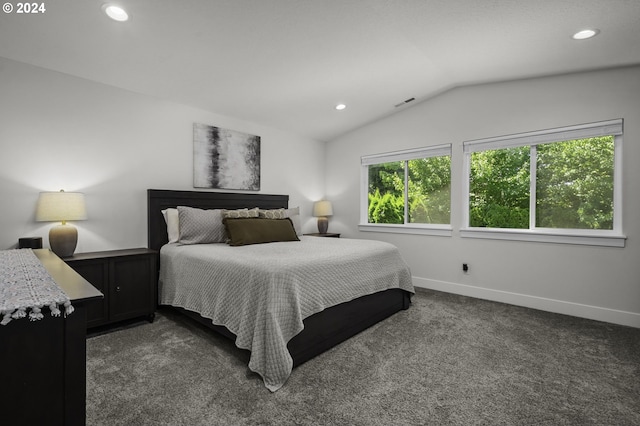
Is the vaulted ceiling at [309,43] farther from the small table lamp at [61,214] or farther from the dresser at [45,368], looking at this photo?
the dresser at [45,368]

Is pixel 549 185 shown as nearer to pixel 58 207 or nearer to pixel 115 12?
pixel 115 12

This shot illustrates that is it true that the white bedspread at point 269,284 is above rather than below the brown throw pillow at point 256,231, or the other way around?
below

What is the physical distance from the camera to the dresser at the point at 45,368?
880 mm

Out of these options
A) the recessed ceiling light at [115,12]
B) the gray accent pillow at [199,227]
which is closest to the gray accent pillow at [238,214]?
the gray accent pillow at [199,227]

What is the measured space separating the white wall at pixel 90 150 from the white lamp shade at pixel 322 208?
6.09 feet

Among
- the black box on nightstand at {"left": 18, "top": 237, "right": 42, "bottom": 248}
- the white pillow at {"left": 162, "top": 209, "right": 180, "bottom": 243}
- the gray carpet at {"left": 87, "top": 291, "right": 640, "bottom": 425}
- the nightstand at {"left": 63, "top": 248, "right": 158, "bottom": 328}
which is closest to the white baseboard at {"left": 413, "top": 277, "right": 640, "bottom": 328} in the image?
the gray carpet at {"left": 87, "top": 291, "right": 640, "bottom": 425}

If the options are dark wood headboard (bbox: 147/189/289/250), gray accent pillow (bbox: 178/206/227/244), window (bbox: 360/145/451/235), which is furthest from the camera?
window (bbox: 360/145/451/235)

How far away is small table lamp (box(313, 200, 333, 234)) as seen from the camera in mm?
4930

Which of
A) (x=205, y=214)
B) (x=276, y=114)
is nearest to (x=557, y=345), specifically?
(x=205, y=214)

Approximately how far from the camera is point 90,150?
2922mm

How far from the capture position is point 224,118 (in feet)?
12.9

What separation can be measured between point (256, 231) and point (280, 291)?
133 centimetres

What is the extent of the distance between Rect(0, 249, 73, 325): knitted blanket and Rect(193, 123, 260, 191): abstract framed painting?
7.83 feet

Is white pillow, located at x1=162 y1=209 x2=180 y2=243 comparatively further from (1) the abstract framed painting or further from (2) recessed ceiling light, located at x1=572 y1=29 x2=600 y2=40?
(2) recessed ceiling light, located at x1=572 y1=29 x2=600 y2=40
